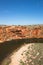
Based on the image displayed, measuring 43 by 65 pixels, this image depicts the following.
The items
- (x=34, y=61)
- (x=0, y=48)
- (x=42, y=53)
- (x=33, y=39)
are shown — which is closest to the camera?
(x=34, y=61)

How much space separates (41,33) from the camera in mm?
52938

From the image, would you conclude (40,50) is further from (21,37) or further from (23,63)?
(21,37)

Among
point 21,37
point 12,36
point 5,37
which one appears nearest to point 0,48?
point 5,37

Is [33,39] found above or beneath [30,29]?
beneath

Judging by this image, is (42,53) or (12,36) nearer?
(42,53)

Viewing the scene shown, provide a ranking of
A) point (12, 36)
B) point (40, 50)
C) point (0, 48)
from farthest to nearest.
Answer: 1. point (12, 36)
2. point (0, 48)
3. point (40, 50)

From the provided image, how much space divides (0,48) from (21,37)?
11.1 metres

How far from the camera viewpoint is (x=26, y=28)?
5444cm

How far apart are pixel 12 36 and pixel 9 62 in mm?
20249

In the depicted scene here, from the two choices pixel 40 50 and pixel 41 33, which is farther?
pixel 41 33

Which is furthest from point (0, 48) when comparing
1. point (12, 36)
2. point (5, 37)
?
point (12, 36)

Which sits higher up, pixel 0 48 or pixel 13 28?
pixel 13 28

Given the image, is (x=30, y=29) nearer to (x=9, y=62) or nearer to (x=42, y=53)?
(x=42, y=53)

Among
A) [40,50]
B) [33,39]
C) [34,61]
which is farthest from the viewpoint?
[33,39]
